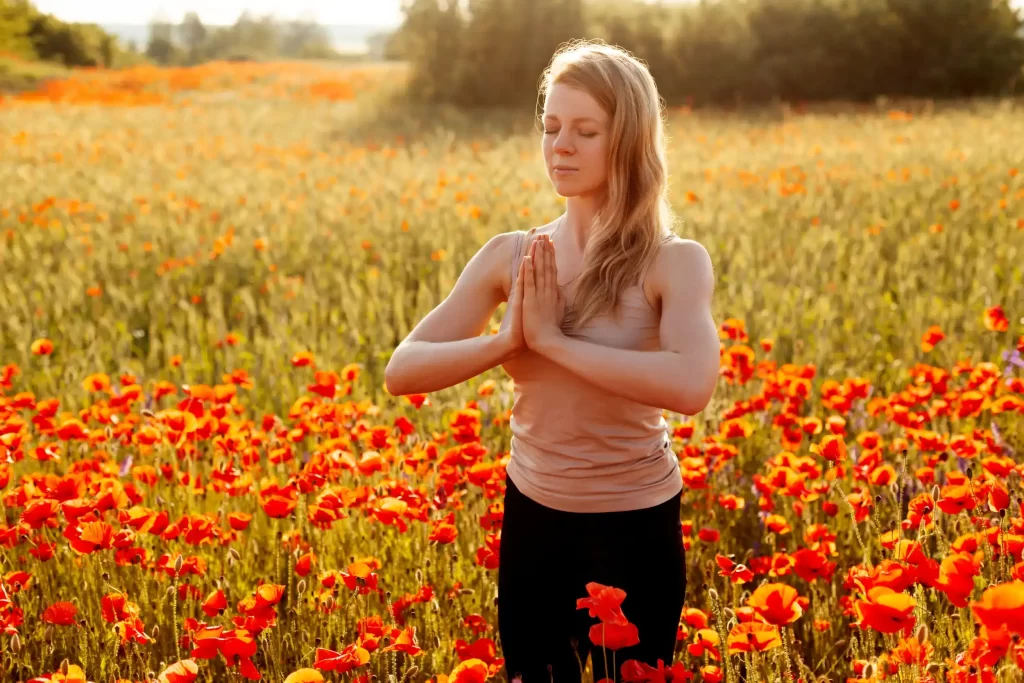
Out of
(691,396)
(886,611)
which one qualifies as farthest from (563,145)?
(886,611)

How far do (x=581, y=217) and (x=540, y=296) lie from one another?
0.29 m

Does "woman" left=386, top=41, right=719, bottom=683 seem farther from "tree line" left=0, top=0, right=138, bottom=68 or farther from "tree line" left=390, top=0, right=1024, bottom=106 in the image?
"tree line" left=0, top=0, right=138, bottom=68

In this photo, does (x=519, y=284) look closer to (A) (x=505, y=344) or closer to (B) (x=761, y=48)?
(A) (x=505, y=344)

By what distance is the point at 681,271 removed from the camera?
176 centimetres

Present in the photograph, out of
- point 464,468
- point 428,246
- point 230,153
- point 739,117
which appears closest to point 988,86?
point 739,117

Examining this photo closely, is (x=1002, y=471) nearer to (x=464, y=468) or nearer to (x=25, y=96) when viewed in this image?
(x=464, y=468)

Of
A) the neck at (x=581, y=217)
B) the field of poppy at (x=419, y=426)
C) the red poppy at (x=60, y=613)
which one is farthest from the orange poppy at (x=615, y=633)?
the red poppy at (x=60, y=613)

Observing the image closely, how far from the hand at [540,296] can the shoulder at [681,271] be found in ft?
0.68

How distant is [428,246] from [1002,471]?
524cm

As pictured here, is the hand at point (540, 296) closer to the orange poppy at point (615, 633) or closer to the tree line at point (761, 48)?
the orange poppy at point (615, 633)

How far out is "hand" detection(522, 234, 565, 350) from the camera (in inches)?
66.6

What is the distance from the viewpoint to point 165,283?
6.00m

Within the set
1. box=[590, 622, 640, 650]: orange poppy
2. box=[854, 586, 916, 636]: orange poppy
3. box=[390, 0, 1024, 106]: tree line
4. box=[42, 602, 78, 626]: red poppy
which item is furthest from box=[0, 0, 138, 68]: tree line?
box=[854, 586, 916, 636]: orange poppy

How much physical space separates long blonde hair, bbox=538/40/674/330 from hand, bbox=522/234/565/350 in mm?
112
